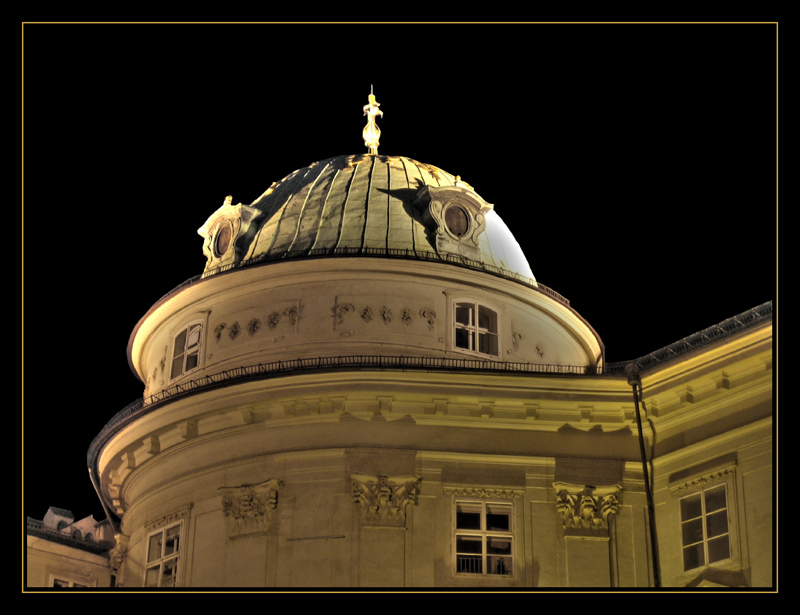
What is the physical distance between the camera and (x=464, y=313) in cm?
3681

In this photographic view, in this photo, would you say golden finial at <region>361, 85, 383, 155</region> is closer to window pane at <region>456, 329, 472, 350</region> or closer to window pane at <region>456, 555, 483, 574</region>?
window pane at <region>456, 329, 472, 350</region>

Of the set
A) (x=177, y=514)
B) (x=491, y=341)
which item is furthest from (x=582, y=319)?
(x=177, y=514)

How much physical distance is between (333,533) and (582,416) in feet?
19.0

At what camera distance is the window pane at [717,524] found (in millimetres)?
29531

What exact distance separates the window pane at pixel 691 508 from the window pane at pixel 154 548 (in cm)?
1174

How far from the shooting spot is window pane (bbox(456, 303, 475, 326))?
3666cm

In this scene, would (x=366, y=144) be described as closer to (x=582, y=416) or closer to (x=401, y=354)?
(x=401, y=354)

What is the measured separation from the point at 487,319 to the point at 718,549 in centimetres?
979

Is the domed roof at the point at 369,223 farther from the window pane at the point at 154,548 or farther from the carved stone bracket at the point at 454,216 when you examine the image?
the window pane at the point at 154,548

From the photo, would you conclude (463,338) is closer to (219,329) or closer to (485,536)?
(219,329)

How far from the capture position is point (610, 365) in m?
32.5

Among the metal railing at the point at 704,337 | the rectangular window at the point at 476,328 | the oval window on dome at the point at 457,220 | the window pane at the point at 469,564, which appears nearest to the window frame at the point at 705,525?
the metal railing at the point at 704,337

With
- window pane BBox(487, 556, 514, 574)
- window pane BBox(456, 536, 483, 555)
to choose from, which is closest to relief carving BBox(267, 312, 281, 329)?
window pane BBox(456, 536, 483, 555)

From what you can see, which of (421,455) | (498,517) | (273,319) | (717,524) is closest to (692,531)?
(717,524)
